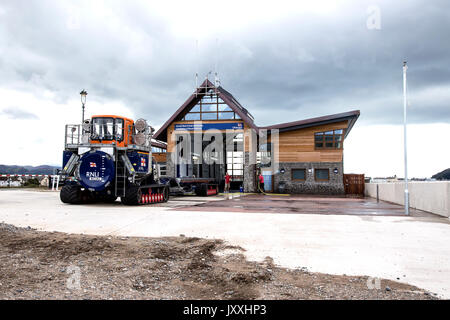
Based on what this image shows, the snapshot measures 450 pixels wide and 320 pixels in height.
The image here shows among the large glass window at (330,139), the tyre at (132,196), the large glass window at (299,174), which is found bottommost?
the tyre at (132,196)

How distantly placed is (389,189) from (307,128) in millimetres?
8998

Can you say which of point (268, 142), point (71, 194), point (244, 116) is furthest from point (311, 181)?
point (71, 194)

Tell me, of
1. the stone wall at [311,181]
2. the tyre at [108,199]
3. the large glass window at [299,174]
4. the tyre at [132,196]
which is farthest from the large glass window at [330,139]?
the tyre at [132,196]

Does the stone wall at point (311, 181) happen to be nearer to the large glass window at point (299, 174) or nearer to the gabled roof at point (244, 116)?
the large glass window at point (299, 174)

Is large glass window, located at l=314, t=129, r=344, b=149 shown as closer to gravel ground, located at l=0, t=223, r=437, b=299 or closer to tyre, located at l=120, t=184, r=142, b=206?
tyre, located at l=120, t=184, r=142, b=206

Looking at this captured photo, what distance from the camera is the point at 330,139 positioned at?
26.8 meters

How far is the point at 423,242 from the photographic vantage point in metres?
6.77

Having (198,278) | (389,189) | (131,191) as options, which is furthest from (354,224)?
(389,189)

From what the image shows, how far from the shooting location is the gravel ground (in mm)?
3812

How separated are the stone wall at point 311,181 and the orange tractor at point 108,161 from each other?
13.7 meters

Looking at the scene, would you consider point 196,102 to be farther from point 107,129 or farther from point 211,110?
point 107,129

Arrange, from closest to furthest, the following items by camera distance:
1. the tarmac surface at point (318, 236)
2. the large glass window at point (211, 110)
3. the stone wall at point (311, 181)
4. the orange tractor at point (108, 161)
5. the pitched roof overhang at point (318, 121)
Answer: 1. the tarmac surface at point (318, 236)
2. the orange tractor at point (108, 161)
3. the pitched roof overhang at point (318, 121)
4. the stone wall at point (311, 181)
5. the large glass window at point (211, 110)

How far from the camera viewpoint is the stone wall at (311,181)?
2641cm

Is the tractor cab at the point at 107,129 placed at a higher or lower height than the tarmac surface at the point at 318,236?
higher
